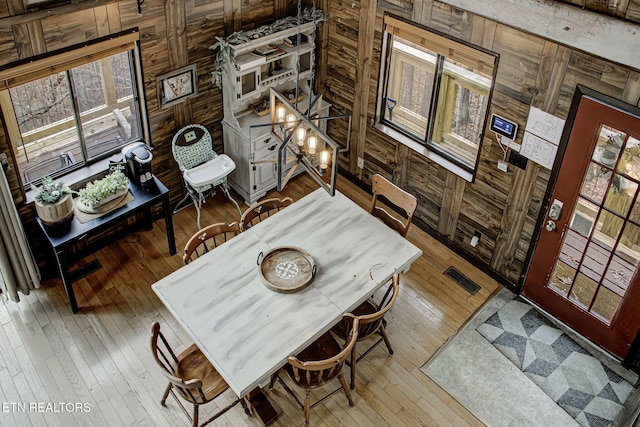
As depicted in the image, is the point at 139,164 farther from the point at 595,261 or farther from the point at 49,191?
the point at 595,261

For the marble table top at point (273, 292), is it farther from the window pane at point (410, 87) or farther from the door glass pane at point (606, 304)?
the door glass pane at point (606, 304)

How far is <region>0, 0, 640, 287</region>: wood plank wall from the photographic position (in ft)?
14.9

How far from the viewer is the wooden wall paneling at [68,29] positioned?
4645 millimetres

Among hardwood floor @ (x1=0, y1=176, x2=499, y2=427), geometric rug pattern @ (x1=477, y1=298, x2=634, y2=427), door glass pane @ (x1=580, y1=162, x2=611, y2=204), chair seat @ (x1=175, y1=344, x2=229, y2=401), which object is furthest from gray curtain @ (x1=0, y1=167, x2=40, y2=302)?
door glass pane @ (x1=580, y1=162, x2=611, y2=204)

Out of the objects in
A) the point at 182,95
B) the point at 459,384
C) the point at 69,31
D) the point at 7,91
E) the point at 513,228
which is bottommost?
the point at 459,384

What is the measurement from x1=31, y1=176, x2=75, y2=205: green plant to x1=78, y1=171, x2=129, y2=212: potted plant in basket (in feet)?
0.48

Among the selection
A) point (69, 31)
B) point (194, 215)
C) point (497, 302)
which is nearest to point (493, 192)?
point (497, 302)

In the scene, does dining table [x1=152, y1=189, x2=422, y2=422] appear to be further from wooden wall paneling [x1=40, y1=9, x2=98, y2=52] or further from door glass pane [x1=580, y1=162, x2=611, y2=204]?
wooden wall paneling [x1=40, y1=9, x2=98, y2=52]

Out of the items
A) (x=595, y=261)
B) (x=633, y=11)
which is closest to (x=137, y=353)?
(x=595, y=261)

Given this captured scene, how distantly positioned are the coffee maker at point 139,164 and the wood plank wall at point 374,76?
0.36m

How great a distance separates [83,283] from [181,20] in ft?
8.73

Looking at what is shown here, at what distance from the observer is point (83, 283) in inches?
220

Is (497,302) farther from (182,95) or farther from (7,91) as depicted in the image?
(7,91)

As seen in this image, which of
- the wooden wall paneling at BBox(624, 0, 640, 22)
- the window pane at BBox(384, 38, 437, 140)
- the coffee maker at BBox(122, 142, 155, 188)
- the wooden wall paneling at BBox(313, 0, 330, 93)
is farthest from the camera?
the wooden wall paneling at BBox(313, 0, 330, 93)
